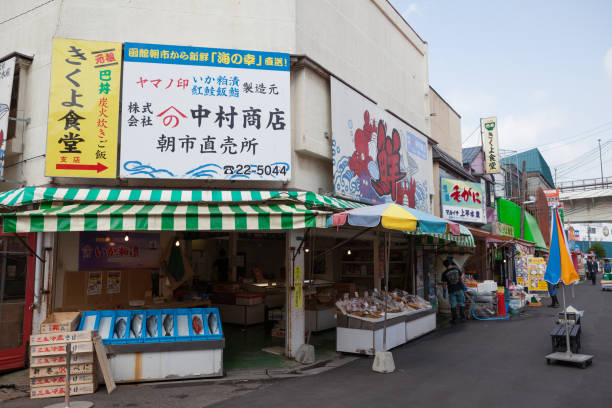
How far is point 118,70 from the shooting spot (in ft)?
29.4

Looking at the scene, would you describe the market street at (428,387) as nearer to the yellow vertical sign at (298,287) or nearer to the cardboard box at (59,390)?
the cardboard box at (59,390)

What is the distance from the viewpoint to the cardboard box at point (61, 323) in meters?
7.37

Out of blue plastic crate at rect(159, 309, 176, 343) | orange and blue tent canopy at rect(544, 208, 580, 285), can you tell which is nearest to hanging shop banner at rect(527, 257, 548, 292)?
orange and blue tent canopy at rect(544, 208, 580, 285)

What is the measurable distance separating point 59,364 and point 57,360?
8 cm

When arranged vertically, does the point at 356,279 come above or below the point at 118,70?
below

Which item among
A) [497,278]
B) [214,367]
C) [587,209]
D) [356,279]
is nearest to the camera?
[214,367]

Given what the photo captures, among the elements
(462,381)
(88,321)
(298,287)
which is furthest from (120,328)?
(462,381)

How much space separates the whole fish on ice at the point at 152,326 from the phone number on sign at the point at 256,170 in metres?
3.24

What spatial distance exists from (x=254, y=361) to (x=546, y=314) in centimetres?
1289

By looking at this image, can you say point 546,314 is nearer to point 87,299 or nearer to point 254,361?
point 254,361

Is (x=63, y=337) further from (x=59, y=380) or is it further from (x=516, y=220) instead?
(x=516, y=220)

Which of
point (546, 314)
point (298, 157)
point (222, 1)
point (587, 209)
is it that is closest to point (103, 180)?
point (298, 157)

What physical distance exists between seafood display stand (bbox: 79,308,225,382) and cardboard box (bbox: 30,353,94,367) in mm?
369

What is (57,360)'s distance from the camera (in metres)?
6.98
